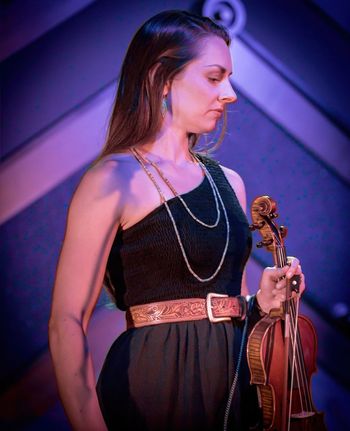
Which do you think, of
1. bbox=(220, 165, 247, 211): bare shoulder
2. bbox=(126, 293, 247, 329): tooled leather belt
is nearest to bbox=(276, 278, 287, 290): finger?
bbox=(126, 293, 247, 329): tooled leather belt

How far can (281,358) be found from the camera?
1.44m

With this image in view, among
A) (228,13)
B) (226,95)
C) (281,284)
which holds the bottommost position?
(281,284)

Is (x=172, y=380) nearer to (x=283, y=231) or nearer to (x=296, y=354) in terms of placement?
(x=296, y=354)

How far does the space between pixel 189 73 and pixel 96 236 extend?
477 mm

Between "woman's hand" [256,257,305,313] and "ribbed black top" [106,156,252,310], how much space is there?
3.3 inches

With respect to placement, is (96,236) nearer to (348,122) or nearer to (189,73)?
(189,73)

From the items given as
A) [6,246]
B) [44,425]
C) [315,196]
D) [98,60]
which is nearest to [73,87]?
[98,60]

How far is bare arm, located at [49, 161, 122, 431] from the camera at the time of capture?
133 cm

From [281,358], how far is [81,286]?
1.52 ft

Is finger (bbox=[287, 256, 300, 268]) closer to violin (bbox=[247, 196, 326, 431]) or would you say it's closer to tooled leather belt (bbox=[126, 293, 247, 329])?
violin (bbox=[247, 196, 326, 431])

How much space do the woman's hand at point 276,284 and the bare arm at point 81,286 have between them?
370mm

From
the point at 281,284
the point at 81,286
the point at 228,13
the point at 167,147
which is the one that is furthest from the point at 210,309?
the point at 228,13

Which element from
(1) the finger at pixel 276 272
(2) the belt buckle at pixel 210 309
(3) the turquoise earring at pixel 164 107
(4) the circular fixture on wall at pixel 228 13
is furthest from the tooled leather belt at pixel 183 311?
(4) the circular fixture on wall at pixel 228 13

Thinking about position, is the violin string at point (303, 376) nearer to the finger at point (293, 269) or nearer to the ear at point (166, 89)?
the finger at point (293, 269)
